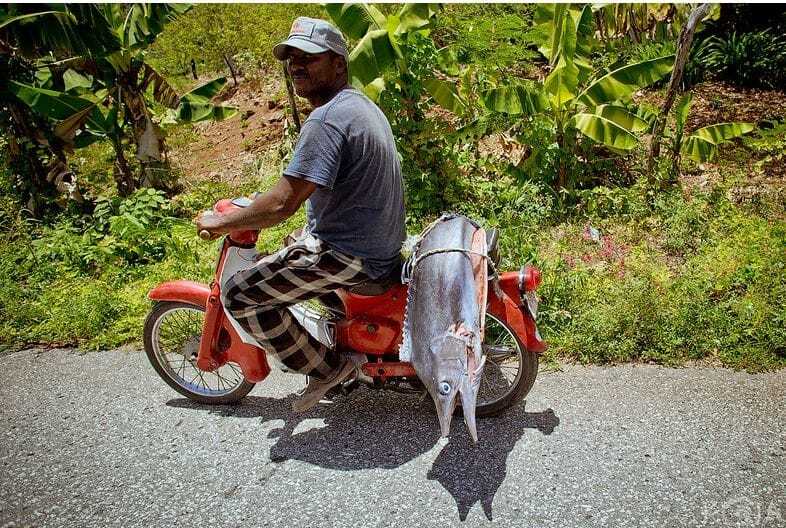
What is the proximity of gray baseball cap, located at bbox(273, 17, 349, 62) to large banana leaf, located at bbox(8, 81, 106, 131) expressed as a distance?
428 cm

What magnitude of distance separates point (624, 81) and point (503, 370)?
3.04 meters

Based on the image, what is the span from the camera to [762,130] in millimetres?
5895

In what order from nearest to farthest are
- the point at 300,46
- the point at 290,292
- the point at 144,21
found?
the point at 300,46
the point at 290,292
the point at 144,21

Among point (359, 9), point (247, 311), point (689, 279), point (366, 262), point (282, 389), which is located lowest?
point (282, 389)

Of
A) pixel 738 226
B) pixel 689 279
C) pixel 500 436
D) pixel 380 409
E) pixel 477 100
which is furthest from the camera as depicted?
pixel 477 100

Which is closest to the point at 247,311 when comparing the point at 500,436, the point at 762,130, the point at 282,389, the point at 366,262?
the point at 366,262

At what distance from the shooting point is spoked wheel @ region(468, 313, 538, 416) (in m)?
2.96

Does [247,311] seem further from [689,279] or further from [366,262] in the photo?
[689,279]

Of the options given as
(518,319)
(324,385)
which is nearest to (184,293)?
(324,385)

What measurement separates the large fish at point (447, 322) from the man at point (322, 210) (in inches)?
10.5

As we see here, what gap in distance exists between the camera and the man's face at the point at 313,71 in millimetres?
2471

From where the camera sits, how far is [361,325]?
297cm

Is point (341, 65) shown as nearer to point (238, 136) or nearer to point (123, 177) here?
point (123, 177)

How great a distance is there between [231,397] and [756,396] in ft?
9.43
